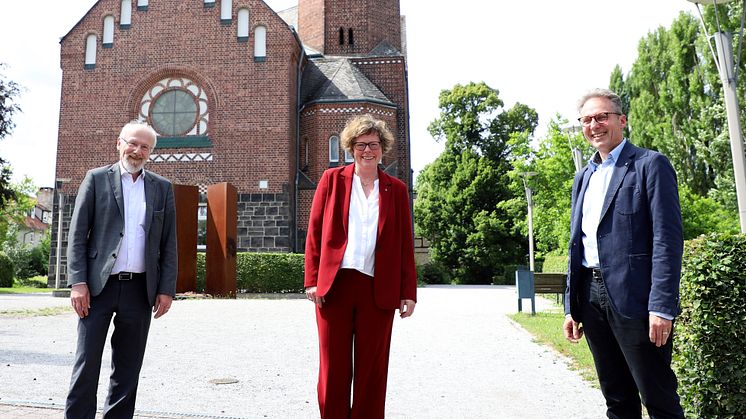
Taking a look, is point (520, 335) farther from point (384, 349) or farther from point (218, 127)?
point (218, 127)

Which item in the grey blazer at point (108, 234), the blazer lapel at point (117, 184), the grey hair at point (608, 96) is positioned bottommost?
the grey blazer at point (108, 234)

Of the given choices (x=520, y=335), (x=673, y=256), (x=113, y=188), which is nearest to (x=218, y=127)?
(x=520, y=335)

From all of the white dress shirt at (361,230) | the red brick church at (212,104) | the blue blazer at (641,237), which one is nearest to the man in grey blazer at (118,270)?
the white dress shirt at (361,230)

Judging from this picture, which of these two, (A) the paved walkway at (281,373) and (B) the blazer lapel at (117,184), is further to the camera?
(A) the paved walkway at (281,373)

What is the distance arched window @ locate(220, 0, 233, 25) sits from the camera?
76.1ft

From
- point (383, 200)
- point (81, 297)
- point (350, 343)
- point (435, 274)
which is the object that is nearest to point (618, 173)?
point (383, 200)

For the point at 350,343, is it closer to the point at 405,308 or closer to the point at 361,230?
the point at 405,308

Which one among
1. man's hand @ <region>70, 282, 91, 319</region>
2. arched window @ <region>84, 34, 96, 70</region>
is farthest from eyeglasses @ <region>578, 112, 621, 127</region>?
arched window @ <region>84, 34, 96, 70</region>

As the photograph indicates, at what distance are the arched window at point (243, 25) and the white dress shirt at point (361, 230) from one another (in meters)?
21.5

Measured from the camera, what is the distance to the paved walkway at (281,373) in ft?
13.9

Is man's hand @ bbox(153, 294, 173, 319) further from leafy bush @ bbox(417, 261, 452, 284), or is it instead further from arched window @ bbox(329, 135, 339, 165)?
leafy bush @ bbox(417, 261, 452, 284)

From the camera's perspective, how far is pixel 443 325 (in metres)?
10.1

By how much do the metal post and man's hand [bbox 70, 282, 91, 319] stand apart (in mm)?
6314

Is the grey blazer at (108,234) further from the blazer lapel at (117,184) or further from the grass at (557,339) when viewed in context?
the grass at (557,339)
